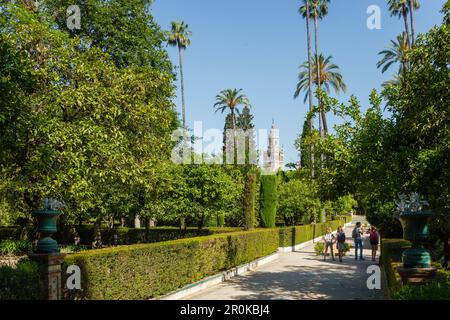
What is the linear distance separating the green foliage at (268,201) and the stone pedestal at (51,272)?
27.9 meters

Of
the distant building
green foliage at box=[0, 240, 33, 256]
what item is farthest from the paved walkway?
the distant building

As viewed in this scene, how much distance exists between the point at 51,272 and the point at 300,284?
969 centimetres

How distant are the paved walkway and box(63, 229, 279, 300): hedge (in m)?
0.86

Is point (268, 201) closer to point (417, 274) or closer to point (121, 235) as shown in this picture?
point (121, 235)

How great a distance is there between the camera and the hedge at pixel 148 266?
10.4 meters

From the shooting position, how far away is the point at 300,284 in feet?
53.3

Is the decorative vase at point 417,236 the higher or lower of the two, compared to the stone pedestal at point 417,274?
higher

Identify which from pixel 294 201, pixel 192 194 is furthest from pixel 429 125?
pixel 294 201

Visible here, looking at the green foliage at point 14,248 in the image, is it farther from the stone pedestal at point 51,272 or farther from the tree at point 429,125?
the tree at point 429,125

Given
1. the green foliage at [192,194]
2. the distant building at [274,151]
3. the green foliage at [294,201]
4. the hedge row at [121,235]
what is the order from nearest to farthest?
1. the green foliage at [192,194]
2. the hedge row at [121,235]
3. the green foliage at [294,201]
4. the distant building at [274,151]

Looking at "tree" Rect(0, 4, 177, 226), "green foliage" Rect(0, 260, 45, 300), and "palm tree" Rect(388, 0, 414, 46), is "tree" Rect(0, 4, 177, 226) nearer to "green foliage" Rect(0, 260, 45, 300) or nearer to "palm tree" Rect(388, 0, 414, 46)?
"green foliage" Rect(0, 260, 45, 300)

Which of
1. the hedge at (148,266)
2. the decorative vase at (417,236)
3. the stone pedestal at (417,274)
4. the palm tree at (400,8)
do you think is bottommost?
the hedge at (148,266)

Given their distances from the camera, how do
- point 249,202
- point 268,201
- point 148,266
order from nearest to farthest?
point 148,266
point 249,202
point 268,201

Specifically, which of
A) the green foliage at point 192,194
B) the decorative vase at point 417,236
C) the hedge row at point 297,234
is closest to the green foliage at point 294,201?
the hedge row at point 297,234
